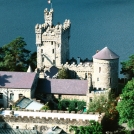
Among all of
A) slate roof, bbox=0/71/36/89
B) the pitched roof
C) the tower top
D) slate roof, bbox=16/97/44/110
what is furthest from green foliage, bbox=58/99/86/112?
the tower top

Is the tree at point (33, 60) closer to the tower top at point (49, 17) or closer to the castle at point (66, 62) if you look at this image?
the castle at point (66, 62)

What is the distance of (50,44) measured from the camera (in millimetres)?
61719

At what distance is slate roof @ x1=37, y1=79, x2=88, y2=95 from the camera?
5272 cm

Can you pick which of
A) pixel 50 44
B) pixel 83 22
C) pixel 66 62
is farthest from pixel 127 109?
pixel 83 22

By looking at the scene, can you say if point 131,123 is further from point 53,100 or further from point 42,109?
point 53,100

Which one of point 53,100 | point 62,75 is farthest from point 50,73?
point 53,100

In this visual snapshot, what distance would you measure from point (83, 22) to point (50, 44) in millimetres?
44481

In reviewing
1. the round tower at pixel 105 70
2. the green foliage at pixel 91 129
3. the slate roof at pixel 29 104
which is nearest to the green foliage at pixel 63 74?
the round tower at pixel 105 70

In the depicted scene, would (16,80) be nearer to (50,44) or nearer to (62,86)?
(62,86)

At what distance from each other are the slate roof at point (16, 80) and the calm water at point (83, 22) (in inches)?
974

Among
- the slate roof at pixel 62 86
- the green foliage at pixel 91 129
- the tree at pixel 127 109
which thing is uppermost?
the slate roof at pixel 62 86

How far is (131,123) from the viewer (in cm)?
4294

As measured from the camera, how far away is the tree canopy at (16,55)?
60.8 meters

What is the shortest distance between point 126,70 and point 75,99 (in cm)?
888
